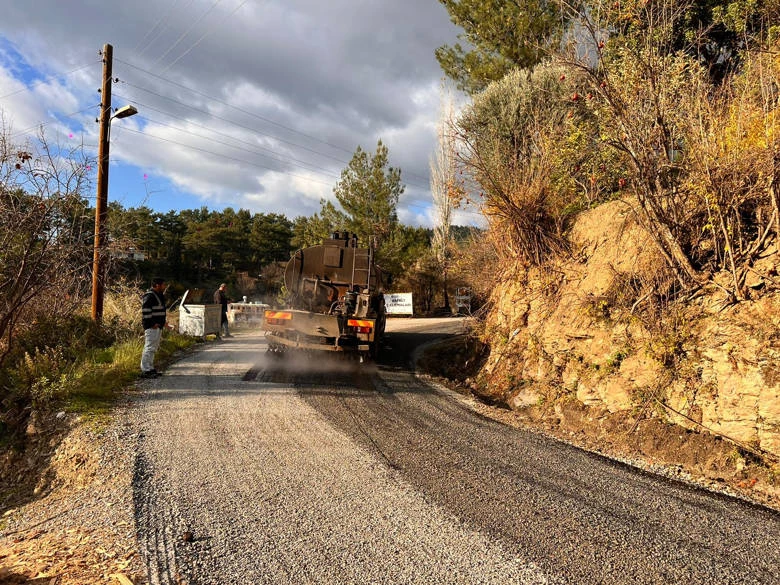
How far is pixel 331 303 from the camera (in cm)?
1088

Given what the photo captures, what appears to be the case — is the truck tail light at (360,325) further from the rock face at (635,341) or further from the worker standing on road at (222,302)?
the worker standing on road at (222,302)

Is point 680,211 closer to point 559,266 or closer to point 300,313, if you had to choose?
point 559,266

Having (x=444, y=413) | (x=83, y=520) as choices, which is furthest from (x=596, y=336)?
(x=83, y=520)

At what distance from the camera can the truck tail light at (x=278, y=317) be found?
32.3ft

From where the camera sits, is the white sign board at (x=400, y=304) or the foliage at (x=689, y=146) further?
the white sign board at (x=400, y=304)

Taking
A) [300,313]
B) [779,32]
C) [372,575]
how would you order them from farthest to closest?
[300,313], [779,32], [372,575]

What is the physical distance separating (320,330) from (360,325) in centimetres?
81

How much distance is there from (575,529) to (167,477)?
3.40 meters

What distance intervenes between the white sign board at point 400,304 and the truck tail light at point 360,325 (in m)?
18.8

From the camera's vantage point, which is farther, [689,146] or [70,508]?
[689,146]

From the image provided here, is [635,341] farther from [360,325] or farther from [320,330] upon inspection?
[320,330]

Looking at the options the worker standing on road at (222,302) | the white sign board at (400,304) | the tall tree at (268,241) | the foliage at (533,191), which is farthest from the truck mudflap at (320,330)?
the tall tree at (268,241)

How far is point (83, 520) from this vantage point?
11.9ft

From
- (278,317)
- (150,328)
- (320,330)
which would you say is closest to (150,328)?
(150,328)
